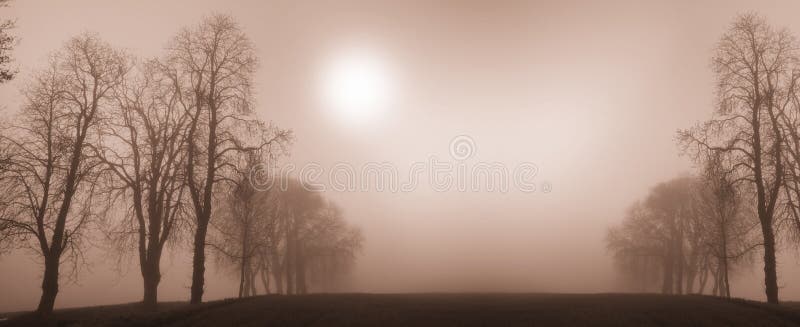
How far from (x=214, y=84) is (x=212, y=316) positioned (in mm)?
12386

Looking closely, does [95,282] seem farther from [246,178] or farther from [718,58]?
[718,58]

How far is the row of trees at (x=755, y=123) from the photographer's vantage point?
1035 inches

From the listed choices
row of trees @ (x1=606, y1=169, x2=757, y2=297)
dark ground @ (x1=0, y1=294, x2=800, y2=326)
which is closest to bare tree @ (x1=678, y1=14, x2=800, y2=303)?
dark ground @ (x1=0, y1=294, x2=800, y2=326)

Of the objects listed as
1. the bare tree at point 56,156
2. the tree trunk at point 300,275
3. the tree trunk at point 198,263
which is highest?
the bare tree at point 56,156

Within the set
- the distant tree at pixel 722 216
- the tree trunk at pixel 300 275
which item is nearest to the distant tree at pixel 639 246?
the distant tree at pixel 722 216

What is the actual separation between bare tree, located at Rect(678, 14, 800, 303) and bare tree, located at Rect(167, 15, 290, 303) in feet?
73.2

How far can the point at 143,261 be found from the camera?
29.2m

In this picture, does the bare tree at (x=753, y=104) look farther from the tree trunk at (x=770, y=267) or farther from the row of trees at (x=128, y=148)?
the row of trees at (x=128, y=148)

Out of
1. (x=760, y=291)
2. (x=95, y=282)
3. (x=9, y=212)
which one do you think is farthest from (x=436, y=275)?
(x=9, y=212)

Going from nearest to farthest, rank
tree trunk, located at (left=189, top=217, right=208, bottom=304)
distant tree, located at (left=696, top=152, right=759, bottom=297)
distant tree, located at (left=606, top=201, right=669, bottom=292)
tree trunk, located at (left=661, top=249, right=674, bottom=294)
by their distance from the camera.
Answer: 1. tree trunk, located at (left=189, top=217, right=208, bottom=304)
2. distant tree, located at (left=696, top=152, right=759, bottom=297)
3. tree trunk, located at (left=661, top=249, right=674, bottom=294)
4. distant tree, located at (left=606, top=201, right=669, bottom=292)

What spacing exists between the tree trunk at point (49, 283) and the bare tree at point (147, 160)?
3518 mm

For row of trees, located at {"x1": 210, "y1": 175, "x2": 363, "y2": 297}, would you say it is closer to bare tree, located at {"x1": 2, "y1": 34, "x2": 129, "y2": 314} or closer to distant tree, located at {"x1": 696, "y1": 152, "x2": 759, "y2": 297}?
bare tree, located at {"x1": 2, "y1": 34, "x2": 129, "y2": 314}

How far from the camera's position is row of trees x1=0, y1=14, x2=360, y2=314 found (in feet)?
84.4

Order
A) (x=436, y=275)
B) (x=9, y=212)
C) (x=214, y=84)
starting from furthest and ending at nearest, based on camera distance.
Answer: (x=436, y=275) < (x=214, y=84) < (x=9, y=212)
